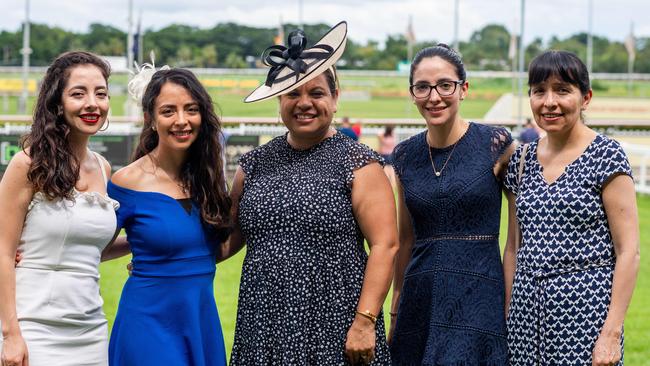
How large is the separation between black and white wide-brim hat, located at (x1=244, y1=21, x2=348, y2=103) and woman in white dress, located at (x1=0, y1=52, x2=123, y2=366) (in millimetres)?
778

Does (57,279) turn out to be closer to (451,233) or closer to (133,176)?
(133,176)

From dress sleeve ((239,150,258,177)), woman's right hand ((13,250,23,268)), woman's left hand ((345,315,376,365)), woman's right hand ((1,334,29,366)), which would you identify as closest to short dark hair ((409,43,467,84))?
dress sleeve ((239,150,258,177))

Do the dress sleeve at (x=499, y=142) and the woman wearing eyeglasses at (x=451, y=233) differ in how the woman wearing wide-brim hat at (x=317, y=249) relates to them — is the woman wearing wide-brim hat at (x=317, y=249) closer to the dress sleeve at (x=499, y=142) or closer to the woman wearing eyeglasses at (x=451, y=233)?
the woman wearing eyeglasses at (x=451, y=233)

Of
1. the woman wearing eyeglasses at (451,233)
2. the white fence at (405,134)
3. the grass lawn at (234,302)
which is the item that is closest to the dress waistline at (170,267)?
the woman wearing eyeglasses at (451,233)

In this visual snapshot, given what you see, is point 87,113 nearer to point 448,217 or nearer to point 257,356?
point 257,356

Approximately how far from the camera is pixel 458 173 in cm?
459

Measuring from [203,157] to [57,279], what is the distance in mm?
→ 883

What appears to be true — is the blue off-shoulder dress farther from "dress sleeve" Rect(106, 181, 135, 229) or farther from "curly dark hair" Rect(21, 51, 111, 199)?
"curly dark hair" Rect(21, 51, 111, 199)

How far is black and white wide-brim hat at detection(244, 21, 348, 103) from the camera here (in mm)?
4426

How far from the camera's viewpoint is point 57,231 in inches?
162

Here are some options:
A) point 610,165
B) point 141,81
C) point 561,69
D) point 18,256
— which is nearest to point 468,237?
point 610,165

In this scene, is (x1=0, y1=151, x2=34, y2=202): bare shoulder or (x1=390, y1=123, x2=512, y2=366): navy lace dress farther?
(x1=390, y1=123, x2=512, y2=366): navy lace dress

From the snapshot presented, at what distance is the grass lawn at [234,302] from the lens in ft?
27.3

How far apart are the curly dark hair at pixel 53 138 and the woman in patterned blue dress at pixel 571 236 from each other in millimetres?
1959
